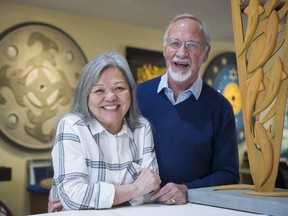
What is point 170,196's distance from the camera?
1.50 metres

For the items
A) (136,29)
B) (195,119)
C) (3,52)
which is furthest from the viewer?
(136,29)

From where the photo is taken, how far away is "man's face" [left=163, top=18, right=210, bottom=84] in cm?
188

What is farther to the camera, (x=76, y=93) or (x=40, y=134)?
(x=40, y=134)

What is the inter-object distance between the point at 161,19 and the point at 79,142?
3691 mm

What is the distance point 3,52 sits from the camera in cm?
407

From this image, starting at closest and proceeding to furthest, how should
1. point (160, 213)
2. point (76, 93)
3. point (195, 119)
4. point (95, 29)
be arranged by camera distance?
1. point (160, 213)
2. point (76, 93)
3. point (195, 119)
4. point (95, 29)

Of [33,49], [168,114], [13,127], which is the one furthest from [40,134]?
[168,114]

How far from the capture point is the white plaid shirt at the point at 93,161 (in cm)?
136

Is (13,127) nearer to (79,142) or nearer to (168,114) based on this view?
(168,114)

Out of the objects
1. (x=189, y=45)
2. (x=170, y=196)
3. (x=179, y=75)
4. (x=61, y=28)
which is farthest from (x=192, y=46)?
(x=61, y=28)

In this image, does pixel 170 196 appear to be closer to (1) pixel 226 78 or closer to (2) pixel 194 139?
(2) pixel 194 139

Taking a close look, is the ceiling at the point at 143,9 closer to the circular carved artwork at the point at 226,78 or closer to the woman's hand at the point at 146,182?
the circular carved artwork at the point at 226,78

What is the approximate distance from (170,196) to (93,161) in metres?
0.31

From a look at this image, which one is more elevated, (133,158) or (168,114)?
(168,114)
